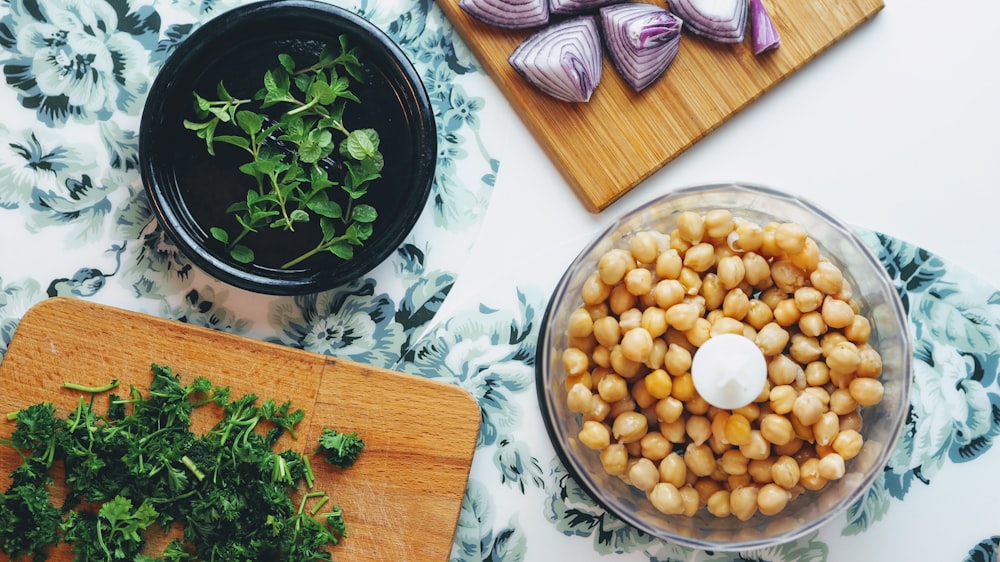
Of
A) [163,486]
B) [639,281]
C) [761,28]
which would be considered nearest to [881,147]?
[761,28]

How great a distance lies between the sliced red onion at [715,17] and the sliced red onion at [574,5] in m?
0.11

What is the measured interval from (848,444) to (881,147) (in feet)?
1.66

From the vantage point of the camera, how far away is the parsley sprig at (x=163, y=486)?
4.26ft

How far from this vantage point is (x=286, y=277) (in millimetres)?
1327

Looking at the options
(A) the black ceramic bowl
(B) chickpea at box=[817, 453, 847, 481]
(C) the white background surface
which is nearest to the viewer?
(B) chickpea at box=[817, 453, 847, 481]

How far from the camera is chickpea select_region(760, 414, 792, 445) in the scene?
47.0 inches

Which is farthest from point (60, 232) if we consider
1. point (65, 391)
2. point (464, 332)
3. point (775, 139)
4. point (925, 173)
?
point (925, 173)

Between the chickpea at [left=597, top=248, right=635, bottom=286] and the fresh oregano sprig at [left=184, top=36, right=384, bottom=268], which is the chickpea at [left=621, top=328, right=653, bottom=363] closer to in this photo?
the chickpea at [left=597, top=248, right=635, bottom=286]

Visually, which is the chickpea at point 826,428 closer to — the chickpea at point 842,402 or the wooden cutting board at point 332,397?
the chickpea at point 842,402

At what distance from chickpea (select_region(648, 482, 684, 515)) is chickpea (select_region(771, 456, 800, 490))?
14cm

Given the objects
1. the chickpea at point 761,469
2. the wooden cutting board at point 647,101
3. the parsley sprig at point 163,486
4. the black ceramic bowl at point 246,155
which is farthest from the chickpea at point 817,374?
the parsley sprig at point 163,486

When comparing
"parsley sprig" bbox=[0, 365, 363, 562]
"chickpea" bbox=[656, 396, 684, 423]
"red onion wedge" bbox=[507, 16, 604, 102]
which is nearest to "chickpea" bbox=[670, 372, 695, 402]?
"chickpea" bbox=[656, 396, 684, 423]

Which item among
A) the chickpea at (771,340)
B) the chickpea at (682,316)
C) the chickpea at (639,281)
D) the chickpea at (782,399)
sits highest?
the chickpea at (639,281)

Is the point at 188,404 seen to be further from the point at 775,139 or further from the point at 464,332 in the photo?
the point at 775,139
